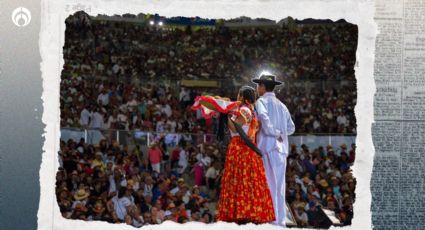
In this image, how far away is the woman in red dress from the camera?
6.61 metres

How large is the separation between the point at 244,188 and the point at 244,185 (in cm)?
2

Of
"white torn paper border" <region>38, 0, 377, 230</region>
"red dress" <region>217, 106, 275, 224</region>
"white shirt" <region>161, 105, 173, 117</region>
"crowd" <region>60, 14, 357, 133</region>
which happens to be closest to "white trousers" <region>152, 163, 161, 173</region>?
"crowd" <region>60, 14, 357, 133</region>

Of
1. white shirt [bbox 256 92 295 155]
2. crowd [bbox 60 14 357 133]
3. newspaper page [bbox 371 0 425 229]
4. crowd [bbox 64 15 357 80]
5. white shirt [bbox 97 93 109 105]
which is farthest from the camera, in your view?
crowd [bbox 64 15 357 80]

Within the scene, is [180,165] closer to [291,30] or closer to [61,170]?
[61,170]

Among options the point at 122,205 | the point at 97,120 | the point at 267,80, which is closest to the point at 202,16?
the point at 267,80

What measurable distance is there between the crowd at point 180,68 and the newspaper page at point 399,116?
509 centimetres

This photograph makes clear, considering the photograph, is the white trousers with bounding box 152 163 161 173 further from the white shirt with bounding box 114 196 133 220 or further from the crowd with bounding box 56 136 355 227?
the white shirt with bounding box 114 196 133 220

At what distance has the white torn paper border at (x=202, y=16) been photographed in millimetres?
6887

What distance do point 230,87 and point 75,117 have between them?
3290 millimetres

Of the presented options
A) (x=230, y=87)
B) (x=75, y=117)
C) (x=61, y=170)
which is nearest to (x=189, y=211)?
(x=61, y=170)

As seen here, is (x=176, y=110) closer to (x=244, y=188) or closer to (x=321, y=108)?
(x=321, y=108)

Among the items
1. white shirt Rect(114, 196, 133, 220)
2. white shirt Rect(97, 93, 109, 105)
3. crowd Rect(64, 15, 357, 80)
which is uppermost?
crowd Rect(64, 15, 357, 80)

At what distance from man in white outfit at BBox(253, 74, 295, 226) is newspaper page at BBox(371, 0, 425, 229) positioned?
108 cm

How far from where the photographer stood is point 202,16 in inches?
286
